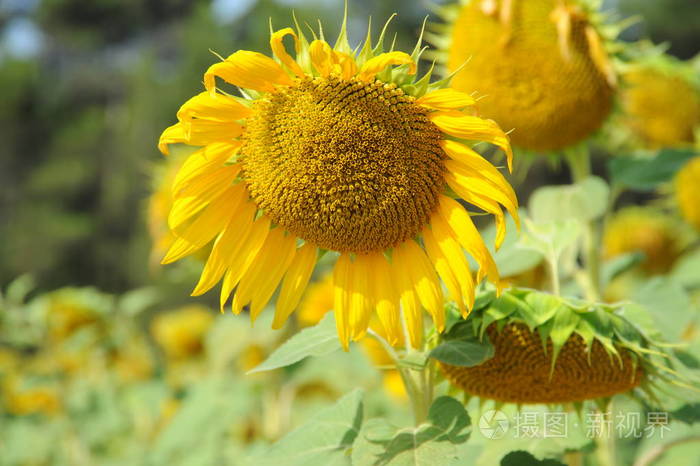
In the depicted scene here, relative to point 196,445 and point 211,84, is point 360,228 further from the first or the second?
point 196,445

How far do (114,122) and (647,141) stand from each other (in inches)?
977

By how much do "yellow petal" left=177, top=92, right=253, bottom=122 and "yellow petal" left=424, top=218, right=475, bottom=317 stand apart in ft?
1.19

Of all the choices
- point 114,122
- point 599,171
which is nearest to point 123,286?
point 114,122

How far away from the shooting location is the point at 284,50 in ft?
3.51

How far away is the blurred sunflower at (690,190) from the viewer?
2.88 metres

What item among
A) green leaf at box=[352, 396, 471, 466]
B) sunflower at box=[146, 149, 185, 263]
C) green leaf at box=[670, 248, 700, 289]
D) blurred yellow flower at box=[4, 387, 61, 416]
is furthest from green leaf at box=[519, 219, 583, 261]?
blurred yellow flower at box=[4, 387, 61, 416]

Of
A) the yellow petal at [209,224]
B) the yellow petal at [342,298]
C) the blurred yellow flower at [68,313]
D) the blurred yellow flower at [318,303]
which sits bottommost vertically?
the blurred yellow flower at [318,303]

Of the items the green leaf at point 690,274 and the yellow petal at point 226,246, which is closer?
the yellow petal at point 226,246

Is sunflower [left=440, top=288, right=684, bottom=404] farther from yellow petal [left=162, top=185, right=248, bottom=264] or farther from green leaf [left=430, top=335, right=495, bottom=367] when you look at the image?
yellow petal [left=162, top=185, right=248, bottom=264]

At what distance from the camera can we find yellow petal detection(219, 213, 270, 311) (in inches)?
46.1

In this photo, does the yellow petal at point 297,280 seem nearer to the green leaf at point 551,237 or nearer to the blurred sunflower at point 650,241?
the green leaf at point 551,237

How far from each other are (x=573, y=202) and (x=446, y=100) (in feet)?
3.00

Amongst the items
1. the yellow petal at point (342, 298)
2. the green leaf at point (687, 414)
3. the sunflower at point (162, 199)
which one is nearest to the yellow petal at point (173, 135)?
the yellow petal at point (342, 298)

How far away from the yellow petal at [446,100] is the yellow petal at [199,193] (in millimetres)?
336
